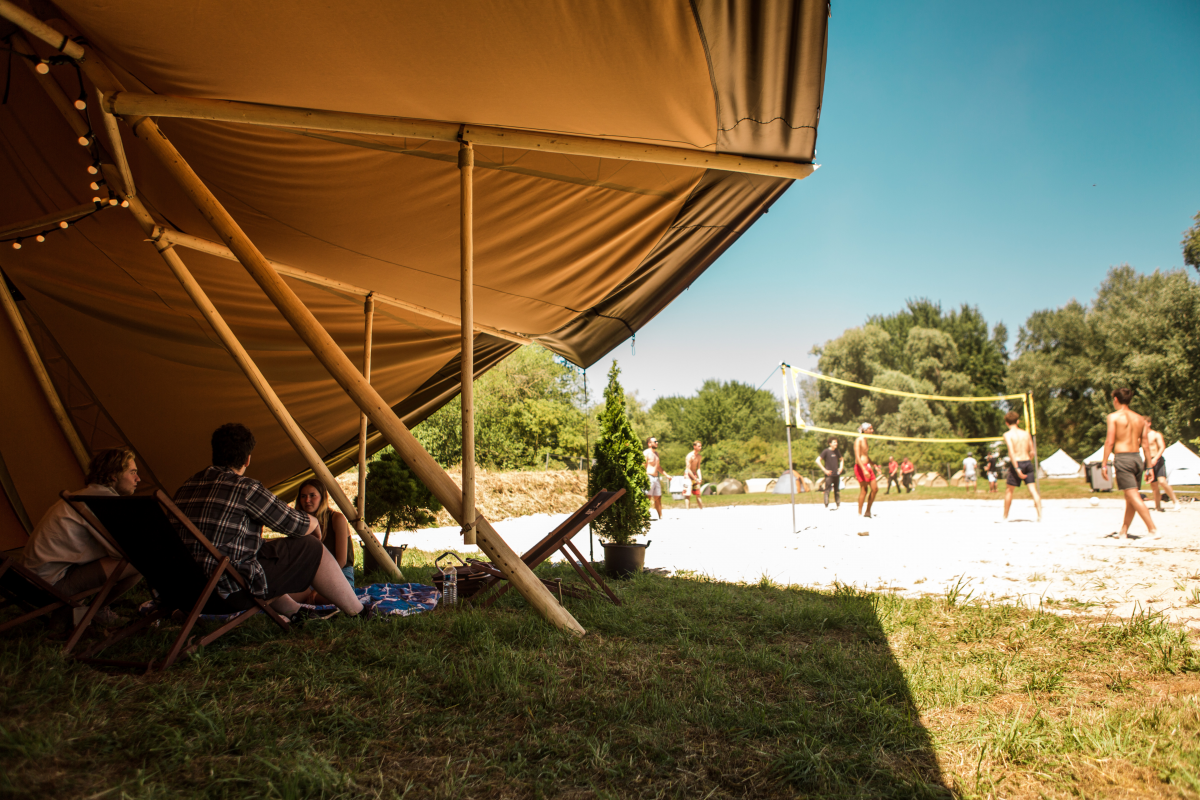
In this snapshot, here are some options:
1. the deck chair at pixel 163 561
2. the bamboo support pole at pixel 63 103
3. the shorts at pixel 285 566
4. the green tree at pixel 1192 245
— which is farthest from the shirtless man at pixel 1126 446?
Answer: the green tree at pixel 1192 245

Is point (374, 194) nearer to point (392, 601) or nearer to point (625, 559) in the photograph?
point (392, 601)

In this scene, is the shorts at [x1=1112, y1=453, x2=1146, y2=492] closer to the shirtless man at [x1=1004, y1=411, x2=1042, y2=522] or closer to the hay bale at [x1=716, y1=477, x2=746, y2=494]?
the shirtless man at [x1=1004, y1=411, x2=1042, y2=522]

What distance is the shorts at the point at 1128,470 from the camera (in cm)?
663

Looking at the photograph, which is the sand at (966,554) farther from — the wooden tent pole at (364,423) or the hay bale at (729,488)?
the hay bale at (729,488)

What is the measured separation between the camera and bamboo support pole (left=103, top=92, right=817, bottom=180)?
9.28 feet

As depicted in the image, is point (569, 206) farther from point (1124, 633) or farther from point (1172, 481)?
point (1172, 481)

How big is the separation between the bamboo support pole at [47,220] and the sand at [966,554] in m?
5.04

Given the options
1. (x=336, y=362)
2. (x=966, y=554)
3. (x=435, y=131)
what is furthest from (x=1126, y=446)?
(x=336, y=362)

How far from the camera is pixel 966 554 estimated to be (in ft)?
21.0

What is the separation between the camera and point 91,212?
3.88 metres

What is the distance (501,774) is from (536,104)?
272 cm

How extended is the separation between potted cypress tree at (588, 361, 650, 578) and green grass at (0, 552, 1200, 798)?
2.13m

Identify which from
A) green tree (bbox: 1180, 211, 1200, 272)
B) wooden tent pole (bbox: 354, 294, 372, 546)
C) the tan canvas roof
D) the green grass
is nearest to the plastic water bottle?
the green grass

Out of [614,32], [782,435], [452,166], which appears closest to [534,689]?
[614,32]
